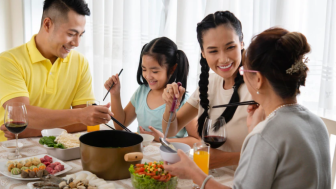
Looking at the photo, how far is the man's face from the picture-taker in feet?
7.22

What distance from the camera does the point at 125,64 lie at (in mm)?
3131

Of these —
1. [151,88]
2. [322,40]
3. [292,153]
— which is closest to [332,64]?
[322,40]

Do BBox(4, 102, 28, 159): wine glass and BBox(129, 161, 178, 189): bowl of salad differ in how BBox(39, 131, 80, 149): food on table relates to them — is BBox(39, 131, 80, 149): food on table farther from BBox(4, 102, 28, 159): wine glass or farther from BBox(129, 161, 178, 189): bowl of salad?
BBox(129, 161, 178, 189): bowl of salad

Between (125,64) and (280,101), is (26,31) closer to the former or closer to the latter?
(125,64)

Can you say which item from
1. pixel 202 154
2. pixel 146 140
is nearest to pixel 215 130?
pixel 202 154

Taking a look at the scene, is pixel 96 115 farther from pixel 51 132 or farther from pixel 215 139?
pixel 215 139

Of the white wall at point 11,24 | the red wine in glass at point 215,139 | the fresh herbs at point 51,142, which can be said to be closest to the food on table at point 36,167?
the fresh herbs at point 51,142

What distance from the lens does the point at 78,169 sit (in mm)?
1411

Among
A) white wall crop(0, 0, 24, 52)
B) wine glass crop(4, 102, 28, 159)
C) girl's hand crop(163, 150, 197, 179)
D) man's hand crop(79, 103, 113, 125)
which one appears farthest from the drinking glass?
white wall crop(0, 0, 24, 52)

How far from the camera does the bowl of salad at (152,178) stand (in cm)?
116

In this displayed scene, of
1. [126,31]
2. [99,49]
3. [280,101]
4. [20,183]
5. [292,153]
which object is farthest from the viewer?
[99,49]

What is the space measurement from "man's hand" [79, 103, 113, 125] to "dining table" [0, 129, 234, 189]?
0.88 ft

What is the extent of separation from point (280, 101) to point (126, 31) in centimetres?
229

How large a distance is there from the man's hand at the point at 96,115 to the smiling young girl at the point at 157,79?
0.41 meters
